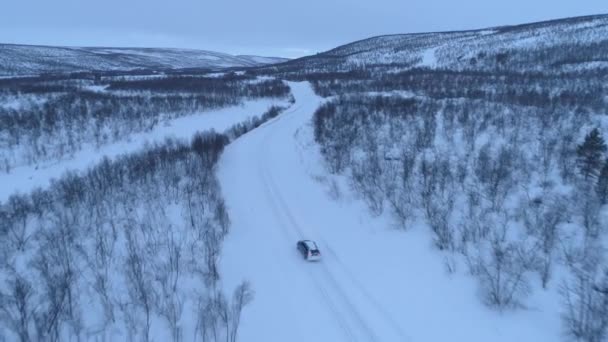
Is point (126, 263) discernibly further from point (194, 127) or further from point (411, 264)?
point (194, 127)

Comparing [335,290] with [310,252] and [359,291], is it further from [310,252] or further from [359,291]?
[310,252]

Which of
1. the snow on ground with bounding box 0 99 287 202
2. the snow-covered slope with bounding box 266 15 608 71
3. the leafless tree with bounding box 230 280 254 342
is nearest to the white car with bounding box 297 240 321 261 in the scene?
the leafless tree with bounding box 230 280 254 342

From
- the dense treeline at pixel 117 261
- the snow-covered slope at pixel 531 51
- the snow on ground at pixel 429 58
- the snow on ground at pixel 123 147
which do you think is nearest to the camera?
the dense treeline at pixel 117 261

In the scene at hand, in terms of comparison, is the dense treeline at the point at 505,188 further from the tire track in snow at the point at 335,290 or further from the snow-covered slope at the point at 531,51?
the snow-covered slope at the point at 531,51

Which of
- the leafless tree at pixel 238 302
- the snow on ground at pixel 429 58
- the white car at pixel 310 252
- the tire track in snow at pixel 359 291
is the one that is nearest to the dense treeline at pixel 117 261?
the leafless tree at pixel 238 302

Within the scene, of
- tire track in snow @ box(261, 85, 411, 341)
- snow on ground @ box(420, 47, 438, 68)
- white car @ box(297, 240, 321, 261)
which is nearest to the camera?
tire track in snow @ box(261, 85, 411, 341)

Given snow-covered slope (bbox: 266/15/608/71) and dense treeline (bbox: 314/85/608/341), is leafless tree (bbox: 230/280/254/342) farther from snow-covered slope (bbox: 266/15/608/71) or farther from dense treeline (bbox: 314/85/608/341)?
snow-covered slope (bbox: 266/15/608/71)
